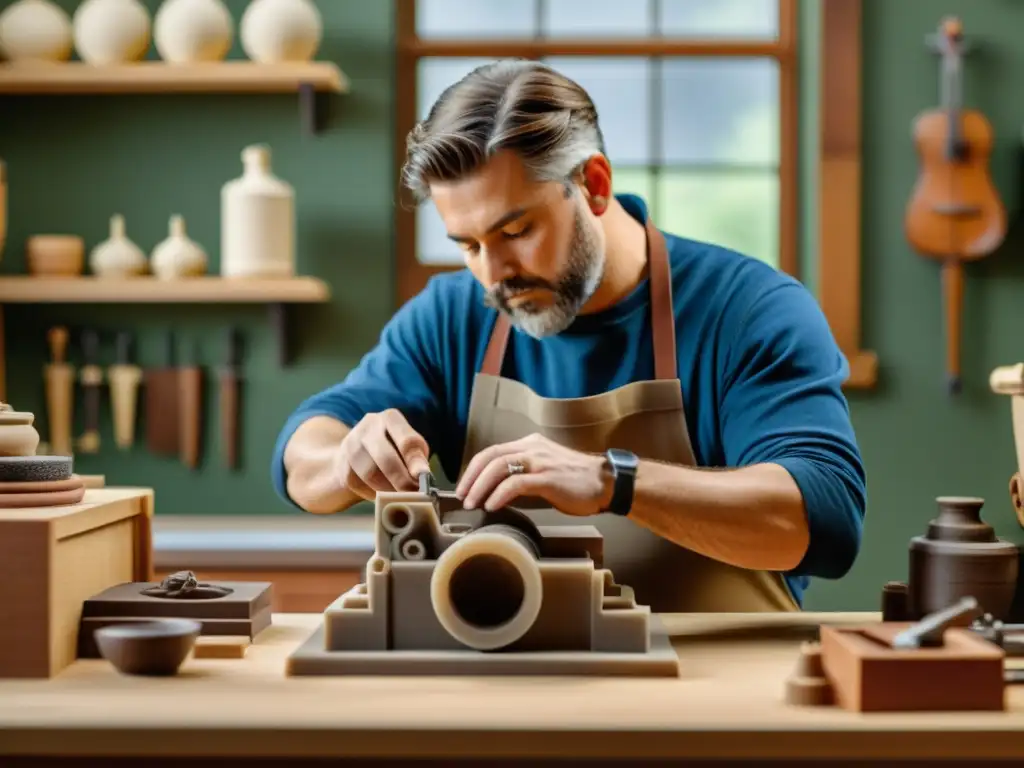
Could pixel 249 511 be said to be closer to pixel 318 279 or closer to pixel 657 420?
pixel 318 279

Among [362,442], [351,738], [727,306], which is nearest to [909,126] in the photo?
[727,306]

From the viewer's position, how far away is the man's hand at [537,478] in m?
1.70

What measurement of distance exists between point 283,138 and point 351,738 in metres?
3.30

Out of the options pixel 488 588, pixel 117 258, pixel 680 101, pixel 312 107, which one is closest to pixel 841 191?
pixel 680 101

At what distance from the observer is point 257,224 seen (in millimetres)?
4117

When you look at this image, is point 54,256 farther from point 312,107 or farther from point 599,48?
point 599,48

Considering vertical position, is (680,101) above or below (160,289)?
above

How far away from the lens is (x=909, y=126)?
Result: 433 cm

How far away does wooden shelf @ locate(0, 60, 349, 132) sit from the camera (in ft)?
13.5

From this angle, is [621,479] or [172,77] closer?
[621,479]

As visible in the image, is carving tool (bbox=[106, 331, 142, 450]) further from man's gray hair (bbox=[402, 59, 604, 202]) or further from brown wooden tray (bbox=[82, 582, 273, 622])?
brown wooden tray (bbox=[82, 582, 273, 622])

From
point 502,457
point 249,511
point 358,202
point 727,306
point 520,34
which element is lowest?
point 249,511

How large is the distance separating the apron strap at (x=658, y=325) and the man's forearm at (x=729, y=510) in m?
0.50

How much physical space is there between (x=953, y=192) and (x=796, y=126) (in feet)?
1.98
